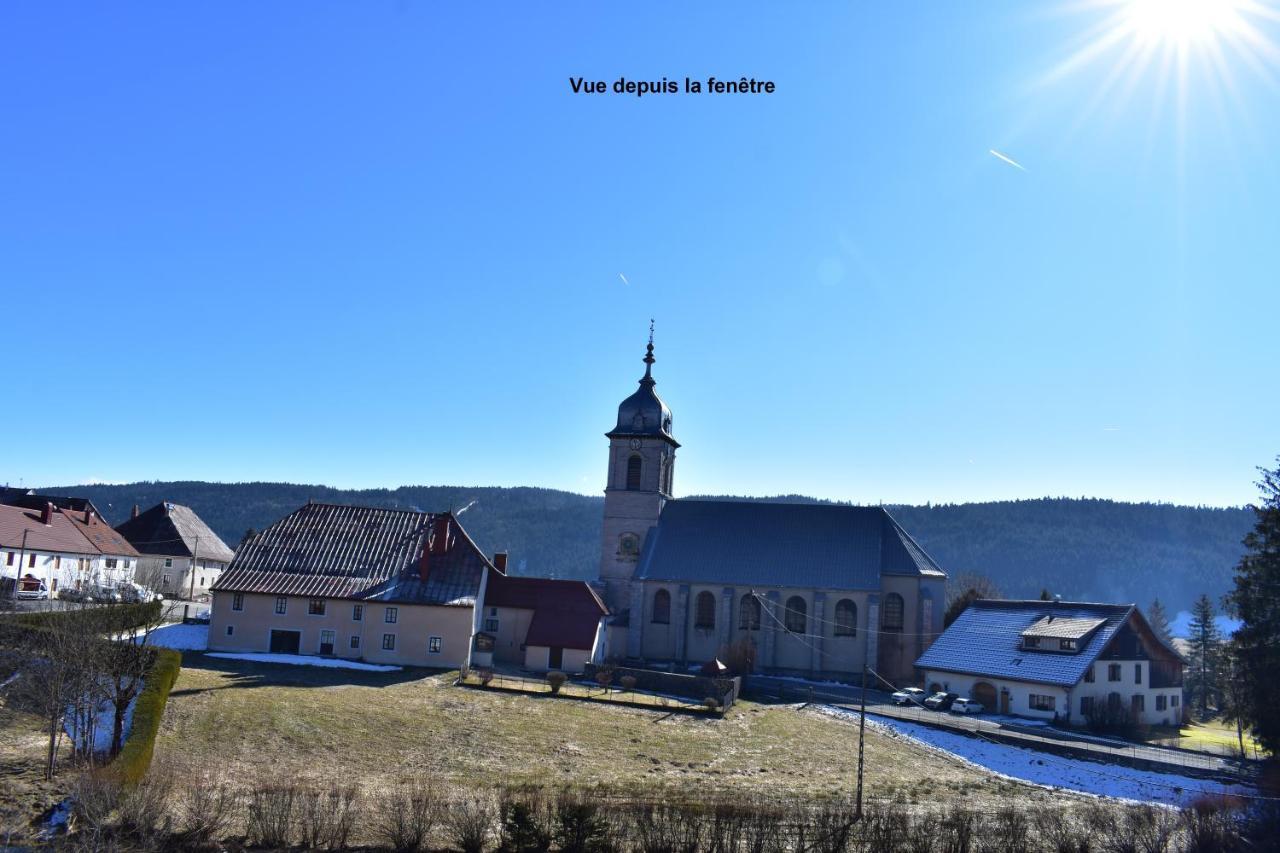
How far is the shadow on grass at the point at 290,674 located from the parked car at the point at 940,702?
24.9 meters

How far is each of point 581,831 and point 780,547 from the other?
143 ft

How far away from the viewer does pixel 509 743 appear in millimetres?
35688

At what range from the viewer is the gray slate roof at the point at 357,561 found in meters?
53.8

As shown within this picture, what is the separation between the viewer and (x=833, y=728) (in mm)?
44062

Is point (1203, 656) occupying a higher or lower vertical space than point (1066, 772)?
higher

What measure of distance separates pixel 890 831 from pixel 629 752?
13.0 meters

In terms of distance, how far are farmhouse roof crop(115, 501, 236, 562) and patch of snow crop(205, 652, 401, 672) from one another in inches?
1411

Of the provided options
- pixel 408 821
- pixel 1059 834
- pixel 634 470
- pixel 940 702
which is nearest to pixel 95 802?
pixel 408 821

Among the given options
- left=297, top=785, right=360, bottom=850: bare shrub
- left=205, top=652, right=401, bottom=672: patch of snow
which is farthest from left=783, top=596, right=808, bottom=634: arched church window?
left=297, top=785, right=360, bottom=850: bare shrub

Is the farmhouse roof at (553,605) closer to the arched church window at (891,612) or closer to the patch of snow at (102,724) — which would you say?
the arched church window at (891,612)

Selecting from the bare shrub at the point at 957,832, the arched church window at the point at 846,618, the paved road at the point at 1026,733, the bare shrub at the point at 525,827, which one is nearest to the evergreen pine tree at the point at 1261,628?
the paved road at the point at 1026,733

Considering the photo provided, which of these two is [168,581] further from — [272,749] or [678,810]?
[678,810]

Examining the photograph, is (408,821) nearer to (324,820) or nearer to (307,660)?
(324,820)

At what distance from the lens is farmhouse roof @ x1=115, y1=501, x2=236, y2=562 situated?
276 ft
